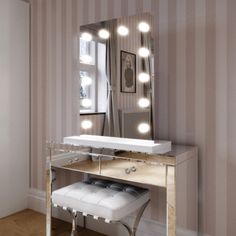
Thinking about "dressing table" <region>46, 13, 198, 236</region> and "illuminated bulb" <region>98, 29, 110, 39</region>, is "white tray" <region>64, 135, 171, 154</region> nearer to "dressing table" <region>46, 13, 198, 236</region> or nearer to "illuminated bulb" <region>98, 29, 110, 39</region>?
"dressing table" <region>46, 13, 198, 236</region>

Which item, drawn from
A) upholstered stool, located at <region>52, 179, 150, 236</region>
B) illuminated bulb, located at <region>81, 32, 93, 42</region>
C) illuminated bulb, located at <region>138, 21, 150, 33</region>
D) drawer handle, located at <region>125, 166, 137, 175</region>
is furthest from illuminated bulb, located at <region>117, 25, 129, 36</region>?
upholstered stool, located at <region>52, 179, 150, 236</region>

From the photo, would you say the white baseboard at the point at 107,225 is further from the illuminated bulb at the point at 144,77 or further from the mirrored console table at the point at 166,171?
the illuminated bulb at the point at 144,77

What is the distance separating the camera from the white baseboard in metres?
2.18

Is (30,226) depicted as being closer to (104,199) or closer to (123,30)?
(104,199)

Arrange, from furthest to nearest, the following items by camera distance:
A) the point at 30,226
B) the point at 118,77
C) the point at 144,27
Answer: the point at 30,226 < the point at 118,77 < the point at 144,27

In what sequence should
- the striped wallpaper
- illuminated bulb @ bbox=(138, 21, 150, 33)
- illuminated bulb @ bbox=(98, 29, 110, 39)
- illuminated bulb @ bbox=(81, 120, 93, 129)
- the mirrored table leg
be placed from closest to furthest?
the mirrored table leg, the striped wallpaper, illuminated bulb @ bbox=(138, 21, 150, 33), illuminated bulb @ bbox=(98, 29, 110, 39), illuminated bulb @ bbox=(81, 120, 93, 129)

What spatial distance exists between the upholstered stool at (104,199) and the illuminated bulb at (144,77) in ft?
2.70

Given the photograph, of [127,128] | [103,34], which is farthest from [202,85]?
[103,34]

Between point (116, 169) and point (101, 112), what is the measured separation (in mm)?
593

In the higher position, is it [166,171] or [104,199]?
[166,171]

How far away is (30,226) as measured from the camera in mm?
2592

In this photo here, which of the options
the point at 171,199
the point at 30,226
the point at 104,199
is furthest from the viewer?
the point at 30,226

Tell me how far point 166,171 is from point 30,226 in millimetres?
1616

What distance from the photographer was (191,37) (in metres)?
2.02
